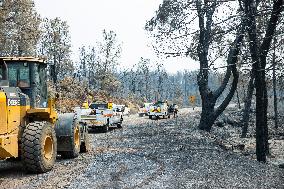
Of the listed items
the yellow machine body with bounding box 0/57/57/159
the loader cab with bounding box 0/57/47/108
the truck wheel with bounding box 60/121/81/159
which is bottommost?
the truck wheel with bounding box 60/121/81/159

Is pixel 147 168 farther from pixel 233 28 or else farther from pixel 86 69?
pixel 86 69

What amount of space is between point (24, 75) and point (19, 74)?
0.48 ft

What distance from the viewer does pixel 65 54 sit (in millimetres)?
60656

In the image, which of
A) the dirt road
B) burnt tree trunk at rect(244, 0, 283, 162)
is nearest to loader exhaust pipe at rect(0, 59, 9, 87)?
the dirt road

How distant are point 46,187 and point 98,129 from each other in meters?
18.9

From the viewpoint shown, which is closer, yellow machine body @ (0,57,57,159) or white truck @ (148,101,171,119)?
yellow machine body @ (0,57,57,159)

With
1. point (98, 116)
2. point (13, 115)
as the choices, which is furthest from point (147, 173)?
point (98, 116)

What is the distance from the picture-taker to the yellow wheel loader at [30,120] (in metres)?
10.5

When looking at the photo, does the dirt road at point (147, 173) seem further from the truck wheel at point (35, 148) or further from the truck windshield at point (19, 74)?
the truck windshield at point (19, 74)

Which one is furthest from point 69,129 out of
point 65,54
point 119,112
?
point 65,54

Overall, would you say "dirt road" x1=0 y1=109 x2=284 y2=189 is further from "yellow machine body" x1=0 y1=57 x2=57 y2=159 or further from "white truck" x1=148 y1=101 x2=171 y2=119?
"white truck" x1=148 y1=101 x2=171 y2=119

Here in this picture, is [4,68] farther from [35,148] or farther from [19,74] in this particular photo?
[35,148]

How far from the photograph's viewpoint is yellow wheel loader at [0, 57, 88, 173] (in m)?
10.5

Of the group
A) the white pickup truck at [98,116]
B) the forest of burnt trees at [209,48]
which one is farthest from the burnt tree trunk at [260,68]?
the white pickup truck at [98,116]
